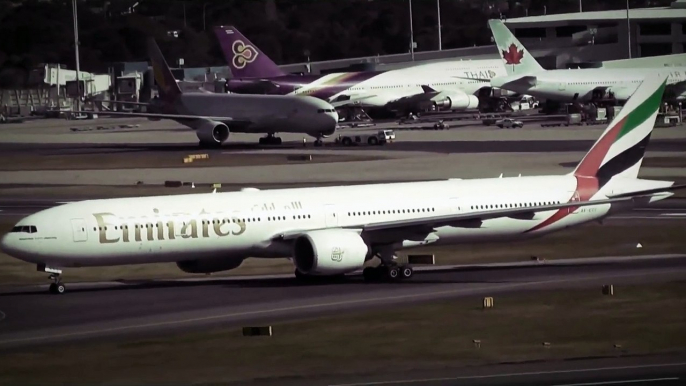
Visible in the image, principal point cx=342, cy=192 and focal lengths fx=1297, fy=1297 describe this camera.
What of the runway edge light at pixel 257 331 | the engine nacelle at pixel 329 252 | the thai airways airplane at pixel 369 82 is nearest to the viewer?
the runway edge light at pixel 257 331

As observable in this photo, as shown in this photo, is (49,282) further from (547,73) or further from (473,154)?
(547,73)

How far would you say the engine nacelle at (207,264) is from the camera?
45781 mm

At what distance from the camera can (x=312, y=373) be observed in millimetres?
31219

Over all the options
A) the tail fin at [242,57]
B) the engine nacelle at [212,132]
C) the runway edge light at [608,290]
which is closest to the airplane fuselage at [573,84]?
the tail fin at [242,57]

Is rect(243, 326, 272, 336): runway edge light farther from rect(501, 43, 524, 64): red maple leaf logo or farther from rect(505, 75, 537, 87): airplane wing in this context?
rect(501, 43, 524, 64): red maple leaf logo

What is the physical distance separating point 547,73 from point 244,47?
3157cm

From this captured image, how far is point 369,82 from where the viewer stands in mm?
143000

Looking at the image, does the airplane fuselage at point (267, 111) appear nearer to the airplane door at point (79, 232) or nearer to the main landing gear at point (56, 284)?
the main landing gear at point (56, 284)

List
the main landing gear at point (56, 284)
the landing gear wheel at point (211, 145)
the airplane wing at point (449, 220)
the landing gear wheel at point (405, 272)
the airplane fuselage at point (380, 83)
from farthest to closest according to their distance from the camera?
the airplane fuselage at point (380, 83)
the landing gear wheel at point (211, 145)
the landing gear wheel at point (405, 272)
the airplane wing at point (449, 220)
the main landing gear at point (56, 284)

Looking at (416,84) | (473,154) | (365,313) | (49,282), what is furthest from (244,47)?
(365,313)

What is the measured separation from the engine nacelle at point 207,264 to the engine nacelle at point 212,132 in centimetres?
6262

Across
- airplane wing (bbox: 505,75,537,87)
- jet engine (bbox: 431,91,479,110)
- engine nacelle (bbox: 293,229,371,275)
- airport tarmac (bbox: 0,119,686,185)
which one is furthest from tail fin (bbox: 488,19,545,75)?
engine nacelle (bbox: 293,229,371,275)

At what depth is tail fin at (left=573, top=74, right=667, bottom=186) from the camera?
4953cm

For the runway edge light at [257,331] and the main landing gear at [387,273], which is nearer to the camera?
the runway edge light at [257,331]
